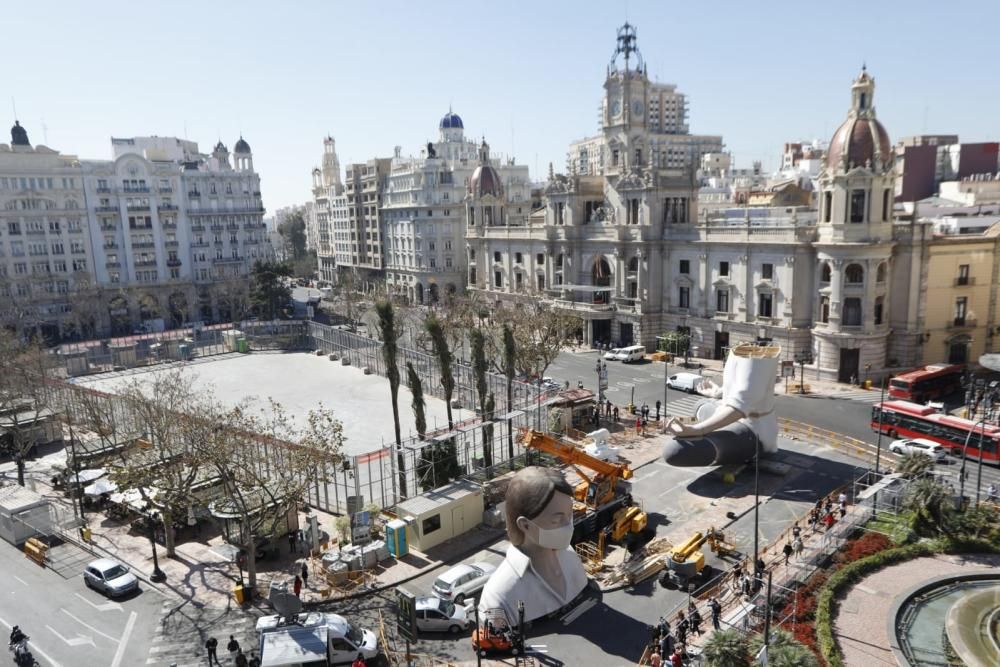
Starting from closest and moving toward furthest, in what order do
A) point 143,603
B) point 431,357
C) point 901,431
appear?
1. point 143,603
2. point 901,431
3. point 431,357

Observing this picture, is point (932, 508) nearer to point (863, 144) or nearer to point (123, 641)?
point (123, 641)

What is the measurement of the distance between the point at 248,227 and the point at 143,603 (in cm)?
8849

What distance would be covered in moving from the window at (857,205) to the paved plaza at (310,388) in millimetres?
33949

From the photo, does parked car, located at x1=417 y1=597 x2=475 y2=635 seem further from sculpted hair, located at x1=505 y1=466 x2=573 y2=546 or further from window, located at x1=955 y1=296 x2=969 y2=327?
window, located at x1=955 y1=296 x2=969 y2=327

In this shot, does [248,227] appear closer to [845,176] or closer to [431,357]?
[431,357]

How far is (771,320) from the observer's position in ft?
213

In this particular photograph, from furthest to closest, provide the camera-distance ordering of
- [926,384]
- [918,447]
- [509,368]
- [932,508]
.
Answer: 1. [926,384]
2. [509,368]
3. [918,447]
4. [932,508]

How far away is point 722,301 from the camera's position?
6906 centimetres

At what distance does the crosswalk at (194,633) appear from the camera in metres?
26.2

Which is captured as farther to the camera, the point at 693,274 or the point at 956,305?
the point at 693,274

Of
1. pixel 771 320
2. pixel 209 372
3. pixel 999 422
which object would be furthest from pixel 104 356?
pixel 999 422

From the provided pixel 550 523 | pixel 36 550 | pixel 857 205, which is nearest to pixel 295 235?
pixel 857 205

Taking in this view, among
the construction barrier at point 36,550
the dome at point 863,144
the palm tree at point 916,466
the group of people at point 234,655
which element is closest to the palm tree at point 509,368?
the group of people at point 234,655

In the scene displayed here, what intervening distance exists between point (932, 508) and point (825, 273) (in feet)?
106
